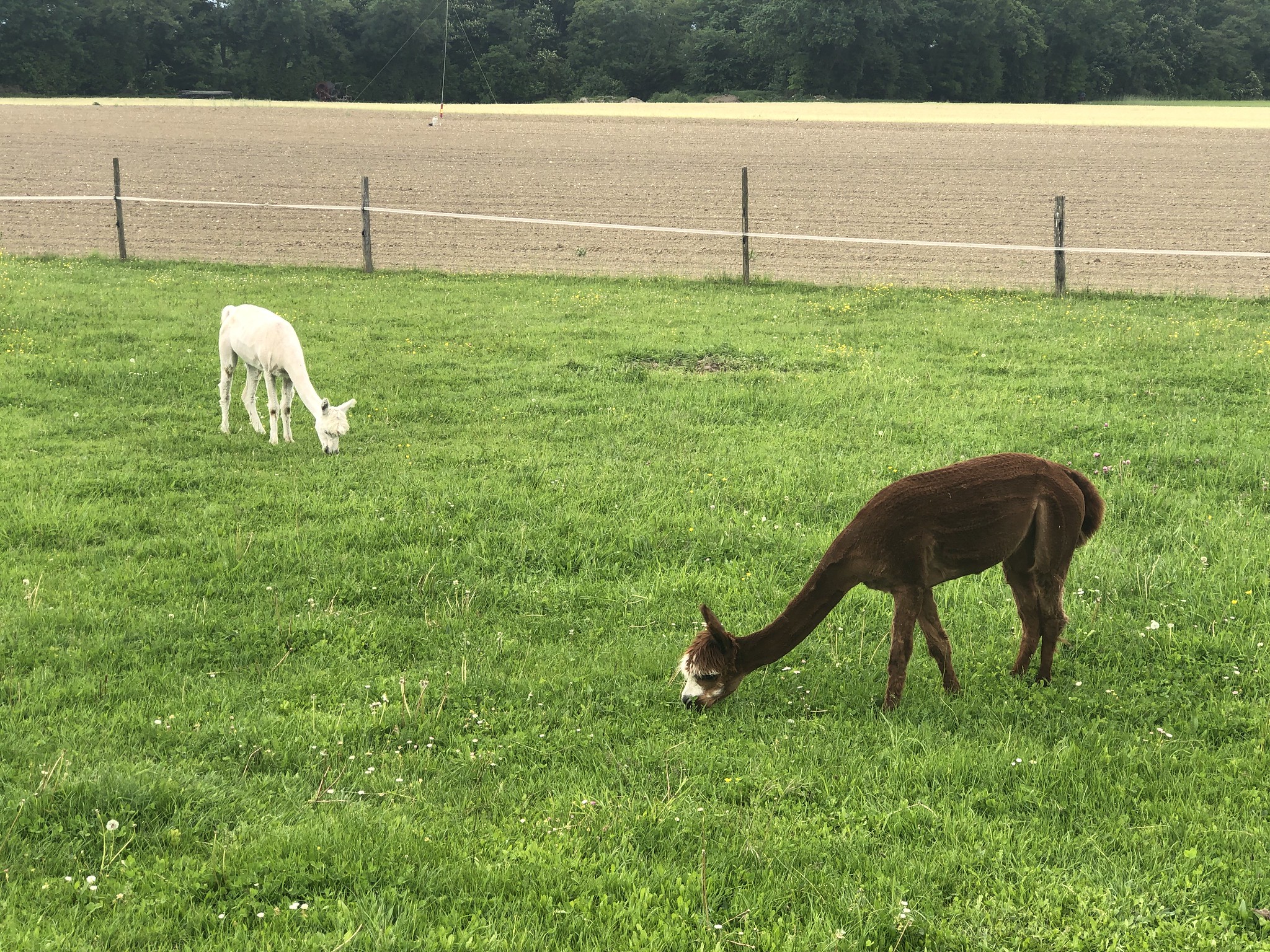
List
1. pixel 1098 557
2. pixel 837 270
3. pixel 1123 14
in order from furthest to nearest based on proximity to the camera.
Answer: pixel 1123 14, pixel 837 270, pixel 1098 557

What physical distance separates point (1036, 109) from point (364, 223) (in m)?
52.7

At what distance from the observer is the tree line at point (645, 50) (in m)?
70.6

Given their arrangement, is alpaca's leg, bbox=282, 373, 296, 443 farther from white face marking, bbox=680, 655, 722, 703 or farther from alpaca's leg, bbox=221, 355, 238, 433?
white face marking, bbox=680, 655, 722, 703

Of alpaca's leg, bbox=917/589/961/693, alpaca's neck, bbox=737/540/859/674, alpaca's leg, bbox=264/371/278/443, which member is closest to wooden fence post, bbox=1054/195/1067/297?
alpaca's leg, bbox=264/371/278/443

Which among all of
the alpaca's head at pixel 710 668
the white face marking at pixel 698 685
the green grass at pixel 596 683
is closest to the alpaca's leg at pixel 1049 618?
the green grass at pixel 596 683

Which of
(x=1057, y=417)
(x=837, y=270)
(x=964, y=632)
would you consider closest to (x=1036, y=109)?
(x=837, y=270)

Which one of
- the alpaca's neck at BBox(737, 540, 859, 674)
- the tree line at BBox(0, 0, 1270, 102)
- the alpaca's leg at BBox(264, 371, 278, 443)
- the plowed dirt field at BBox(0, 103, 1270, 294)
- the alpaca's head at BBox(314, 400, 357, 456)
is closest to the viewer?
the alpaca's neck at BBox(737, 540, 859, 674)

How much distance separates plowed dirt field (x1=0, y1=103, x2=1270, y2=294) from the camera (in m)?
22.6

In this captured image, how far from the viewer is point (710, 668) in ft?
15.8

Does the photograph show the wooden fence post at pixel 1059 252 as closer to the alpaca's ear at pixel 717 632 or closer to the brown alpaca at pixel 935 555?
the brown alpaca at pixel 935 555

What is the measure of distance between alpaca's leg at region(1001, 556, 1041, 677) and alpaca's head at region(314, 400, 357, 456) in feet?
19.0

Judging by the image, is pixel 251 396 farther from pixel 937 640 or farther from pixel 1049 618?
pixel 1049 618

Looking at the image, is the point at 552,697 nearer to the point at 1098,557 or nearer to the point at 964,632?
the point at 964,632

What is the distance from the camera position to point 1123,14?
3066 inches
